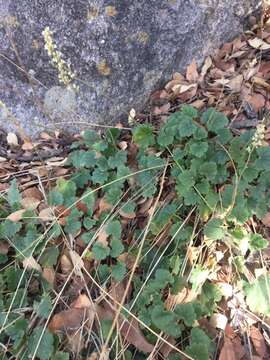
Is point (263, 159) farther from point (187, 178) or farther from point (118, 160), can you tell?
point (118, 160)

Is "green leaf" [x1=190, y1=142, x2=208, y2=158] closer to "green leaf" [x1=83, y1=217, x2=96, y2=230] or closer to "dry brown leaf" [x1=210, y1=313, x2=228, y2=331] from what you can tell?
"green leaf" [x1=83, y1=217, x2=96, y2=230]

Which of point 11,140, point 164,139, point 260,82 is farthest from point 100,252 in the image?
point 260,82

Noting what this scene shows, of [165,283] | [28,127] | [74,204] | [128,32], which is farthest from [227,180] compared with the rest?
[28,127]

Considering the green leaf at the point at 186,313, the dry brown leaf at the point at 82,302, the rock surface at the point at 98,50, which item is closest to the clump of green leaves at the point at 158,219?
the green leaf at the point at 186,313

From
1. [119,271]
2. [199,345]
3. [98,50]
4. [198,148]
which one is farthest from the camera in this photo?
[98,50]

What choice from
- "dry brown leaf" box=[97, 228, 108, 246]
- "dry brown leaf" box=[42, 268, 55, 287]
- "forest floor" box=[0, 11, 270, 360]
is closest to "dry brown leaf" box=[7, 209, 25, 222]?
"forest floor" box=[0, 11, 270, 360]

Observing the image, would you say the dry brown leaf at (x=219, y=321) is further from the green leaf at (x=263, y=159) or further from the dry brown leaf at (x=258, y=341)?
→ the green leaf at (x=263, y=159)
